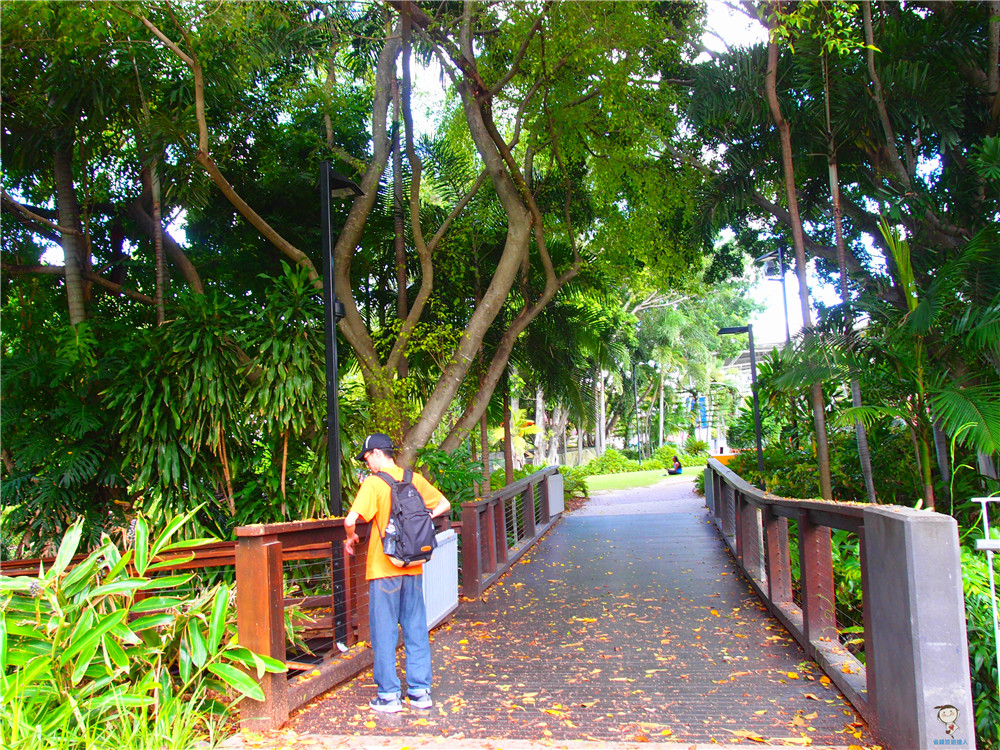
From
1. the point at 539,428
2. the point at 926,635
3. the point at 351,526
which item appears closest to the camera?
the point at 926,635

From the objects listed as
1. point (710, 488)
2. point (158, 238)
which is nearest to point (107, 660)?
point (158, 238)

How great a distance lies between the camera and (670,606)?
23.9 feet

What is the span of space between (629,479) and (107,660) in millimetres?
24196

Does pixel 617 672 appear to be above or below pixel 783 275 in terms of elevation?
below

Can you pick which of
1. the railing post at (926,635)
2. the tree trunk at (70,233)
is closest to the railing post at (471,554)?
the railing post at (926,635)

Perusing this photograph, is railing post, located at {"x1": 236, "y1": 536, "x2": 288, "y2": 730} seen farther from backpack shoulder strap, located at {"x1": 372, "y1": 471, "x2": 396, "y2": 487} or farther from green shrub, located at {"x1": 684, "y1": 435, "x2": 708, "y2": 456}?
green shrub, located at {"x1": 684, "y1": 435, "x2": 708, "y2": 456}

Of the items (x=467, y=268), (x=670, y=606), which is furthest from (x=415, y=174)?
(x=670, y=606)

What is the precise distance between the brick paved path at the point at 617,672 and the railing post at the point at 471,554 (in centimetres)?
23

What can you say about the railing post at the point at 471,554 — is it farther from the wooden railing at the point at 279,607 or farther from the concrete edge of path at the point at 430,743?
the concrete edge of path at the point at 430,743

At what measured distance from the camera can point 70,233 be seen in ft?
28.7

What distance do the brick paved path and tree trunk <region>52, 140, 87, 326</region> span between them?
563cm

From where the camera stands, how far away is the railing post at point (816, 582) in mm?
5254

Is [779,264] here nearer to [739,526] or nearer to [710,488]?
[710,488]

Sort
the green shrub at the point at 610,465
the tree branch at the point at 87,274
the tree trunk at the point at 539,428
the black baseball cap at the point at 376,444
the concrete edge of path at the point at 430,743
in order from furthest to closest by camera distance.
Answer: the green shrub at the point at 610,465
the tree trunk at the point at 539,428
the tree branch at the point at 87,274
the black baseball cap at the point at 376,444
the concrete edge of path at the point at 430,743
